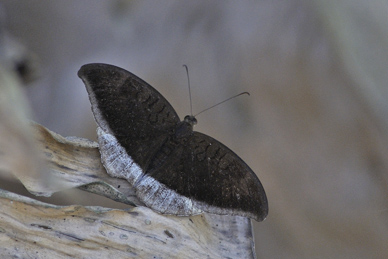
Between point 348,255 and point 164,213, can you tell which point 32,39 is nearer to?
point 164,213

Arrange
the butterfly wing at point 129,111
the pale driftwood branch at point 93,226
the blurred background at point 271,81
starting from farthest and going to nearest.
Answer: the blurred background at point 271,81 < the butterfly wing at point 129,111 < the pale driftwood branch at point 93,226

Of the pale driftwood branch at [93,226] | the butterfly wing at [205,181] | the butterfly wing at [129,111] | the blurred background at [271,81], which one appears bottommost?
the pale driftwood branch at [93,226]

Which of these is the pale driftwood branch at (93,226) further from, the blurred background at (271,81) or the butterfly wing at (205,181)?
the blurred background at (271,81)

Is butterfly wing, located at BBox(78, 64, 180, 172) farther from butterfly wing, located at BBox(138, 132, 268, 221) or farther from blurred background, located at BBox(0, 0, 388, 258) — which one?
blurred background, located at BBox(0, 0, 388, 258)

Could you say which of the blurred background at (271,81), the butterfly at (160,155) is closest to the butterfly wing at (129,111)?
the butterfly at (160,155)

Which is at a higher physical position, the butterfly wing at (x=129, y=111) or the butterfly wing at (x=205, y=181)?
the butterfly wing at (x=129, y=111)

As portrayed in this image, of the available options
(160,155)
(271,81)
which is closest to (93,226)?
(160,155)
